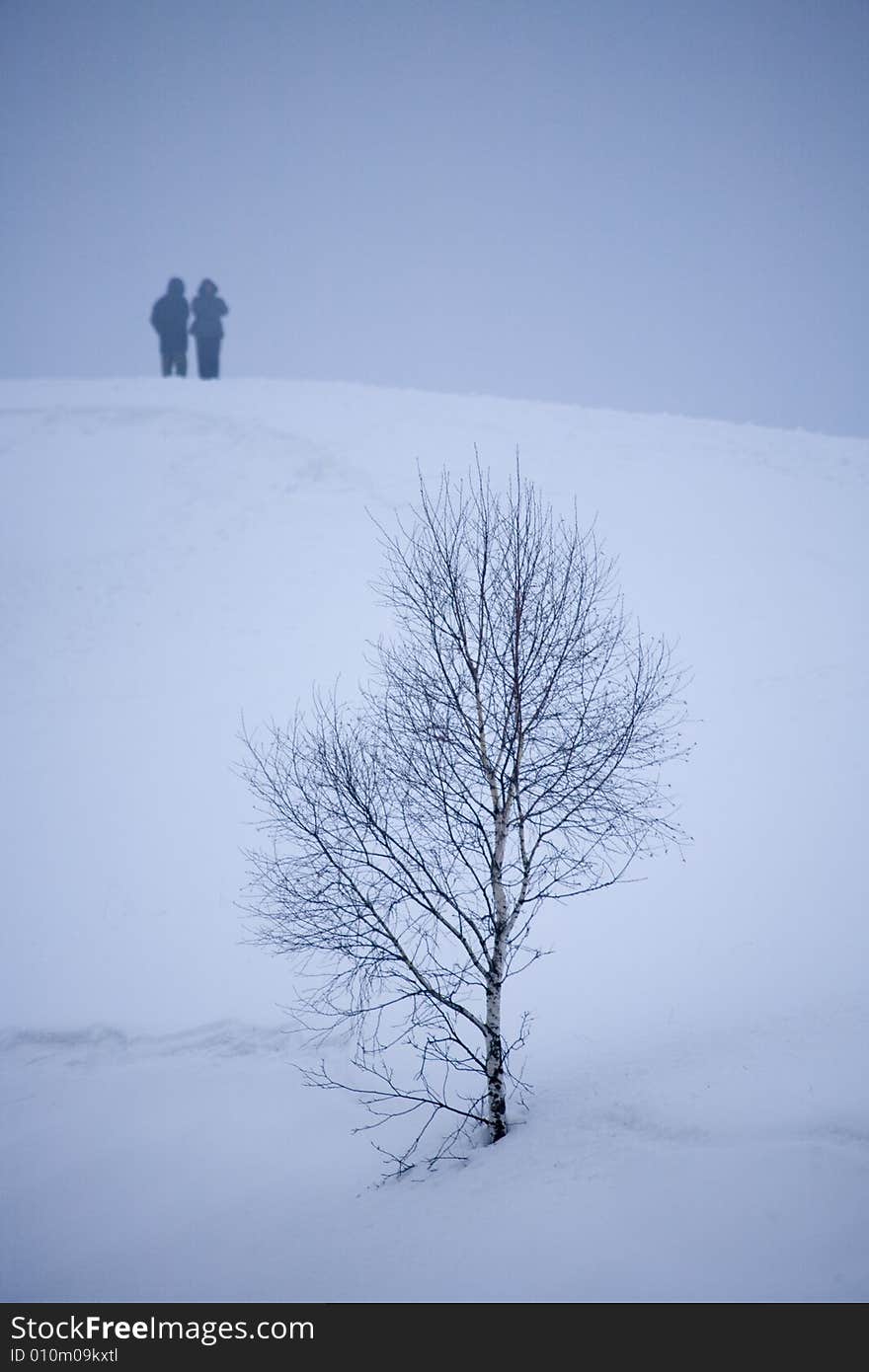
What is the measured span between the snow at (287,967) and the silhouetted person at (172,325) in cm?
328

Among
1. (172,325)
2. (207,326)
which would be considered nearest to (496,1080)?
(207,326)

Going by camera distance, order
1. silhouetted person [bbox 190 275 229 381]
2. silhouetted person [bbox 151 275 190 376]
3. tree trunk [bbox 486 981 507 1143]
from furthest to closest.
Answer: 1. silhouetted person [bbox 151 275 190 376]
2. silhouetted person [bbox 190 275 229 381]
3. tree trunk [bbox 486 981 507 1143]

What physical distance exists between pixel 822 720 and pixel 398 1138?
43.8 feet

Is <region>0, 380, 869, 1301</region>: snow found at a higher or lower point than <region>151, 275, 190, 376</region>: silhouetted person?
lower

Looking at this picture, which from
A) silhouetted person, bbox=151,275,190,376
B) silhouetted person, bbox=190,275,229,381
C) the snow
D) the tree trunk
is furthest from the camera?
silhouetted person, bbox=151,275,190,376

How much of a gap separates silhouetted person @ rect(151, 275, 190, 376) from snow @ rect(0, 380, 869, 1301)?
10.8 feet

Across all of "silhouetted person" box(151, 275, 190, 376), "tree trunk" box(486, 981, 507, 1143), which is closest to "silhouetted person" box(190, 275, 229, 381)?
"silhouetted person" box(151, 275, 190, 376)

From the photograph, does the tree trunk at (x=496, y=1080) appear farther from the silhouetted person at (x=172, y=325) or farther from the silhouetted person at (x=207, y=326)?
the silhouetted person at (x=172, y=325)

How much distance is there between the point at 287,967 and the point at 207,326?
28049 mm

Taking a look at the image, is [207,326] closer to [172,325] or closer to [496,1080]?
[172,325]

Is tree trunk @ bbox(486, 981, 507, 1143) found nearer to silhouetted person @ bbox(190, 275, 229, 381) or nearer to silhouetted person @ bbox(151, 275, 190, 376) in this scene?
silhouetted person @ bbox(190, 275, 229, 381)

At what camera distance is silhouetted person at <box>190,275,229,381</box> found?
3036 cm

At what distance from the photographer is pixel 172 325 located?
31953 mm
